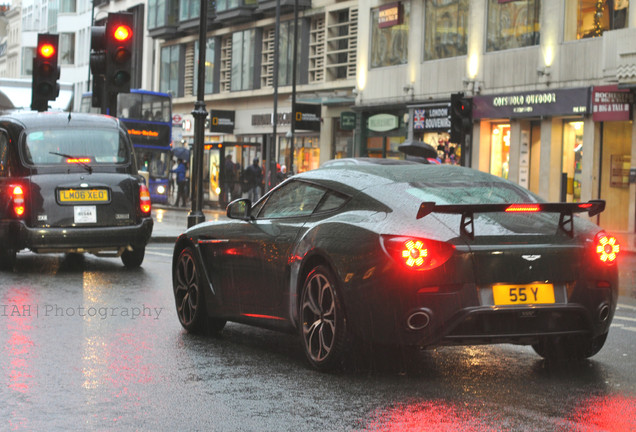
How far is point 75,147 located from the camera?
14680 mm

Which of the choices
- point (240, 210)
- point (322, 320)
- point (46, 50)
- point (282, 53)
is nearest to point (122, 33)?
point (46, 50)

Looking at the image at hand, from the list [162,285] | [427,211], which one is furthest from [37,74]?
[427,211]

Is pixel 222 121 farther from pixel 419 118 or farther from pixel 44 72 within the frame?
pixel 44 72

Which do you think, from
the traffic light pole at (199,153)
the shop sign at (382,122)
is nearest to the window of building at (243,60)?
the shop sign at (382,122)

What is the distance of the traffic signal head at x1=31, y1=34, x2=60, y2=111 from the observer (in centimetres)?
2070

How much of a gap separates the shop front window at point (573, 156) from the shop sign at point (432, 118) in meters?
5.58

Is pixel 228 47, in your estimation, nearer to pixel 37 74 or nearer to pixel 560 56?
pixel 560 56

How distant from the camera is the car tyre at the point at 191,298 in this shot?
904 centimetres

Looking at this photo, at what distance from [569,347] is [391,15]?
115ft

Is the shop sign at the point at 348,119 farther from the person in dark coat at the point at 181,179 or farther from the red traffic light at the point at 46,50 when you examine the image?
the red traffic light at the point at 46,50

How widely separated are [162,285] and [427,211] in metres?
6.51

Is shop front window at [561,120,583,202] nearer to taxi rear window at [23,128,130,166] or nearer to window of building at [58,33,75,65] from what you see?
A: taxi rear window at [23,128,130,166]

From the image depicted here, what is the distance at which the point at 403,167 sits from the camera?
26.9ft

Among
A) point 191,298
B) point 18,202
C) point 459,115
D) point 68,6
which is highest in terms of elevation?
point 68,6
